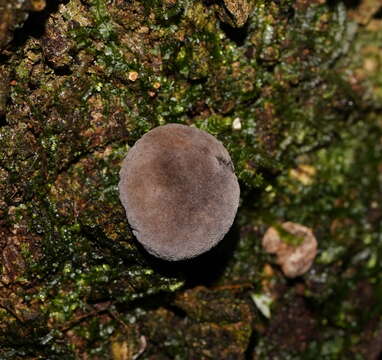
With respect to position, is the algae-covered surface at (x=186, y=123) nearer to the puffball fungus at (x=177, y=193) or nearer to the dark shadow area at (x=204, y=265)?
the dark shadow area at (x=204, y=265)

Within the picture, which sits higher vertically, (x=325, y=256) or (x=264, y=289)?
(x=325, y=256)

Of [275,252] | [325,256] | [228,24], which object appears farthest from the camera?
[325,256]

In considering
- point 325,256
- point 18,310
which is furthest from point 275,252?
point 18,310

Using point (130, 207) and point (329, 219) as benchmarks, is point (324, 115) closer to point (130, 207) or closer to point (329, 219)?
point (329, 219)

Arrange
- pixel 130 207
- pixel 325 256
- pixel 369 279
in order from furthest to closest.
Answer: pixel 369 279 → pixel 325 256 → pixel 130 207

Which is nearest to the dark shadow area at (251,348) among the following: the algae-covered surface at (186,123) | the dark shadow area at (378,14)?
the algae-covered surface at (186,123)
